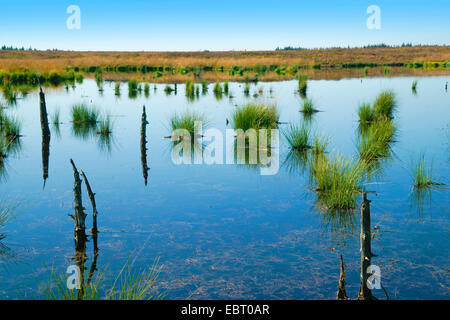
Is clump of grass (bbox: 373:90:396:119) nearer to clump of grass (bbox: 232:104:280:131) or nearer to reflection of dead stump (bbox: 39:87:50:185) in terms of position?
clump of grass (bbox: 232:104:280:131)

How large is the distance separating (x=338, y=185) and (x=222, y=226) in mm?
1758

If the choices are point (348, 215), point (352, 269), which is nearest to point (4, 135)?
point (348, 215)

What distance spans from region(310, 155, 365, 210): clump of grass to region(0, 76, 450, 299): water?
0.25 metres

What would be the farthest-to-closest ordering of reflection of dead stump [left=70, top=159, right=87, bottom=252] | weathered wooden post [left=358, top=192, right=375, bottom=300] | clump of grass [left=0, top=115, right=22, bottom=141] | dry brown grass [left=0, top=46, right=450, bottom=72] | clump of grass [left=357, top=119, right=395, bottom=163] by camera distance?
dry brown grass [left=0, top=46, right=450, bottom=72], clump of grass [left=0, top=115, right=22, bottom=141], clump of grass [left=357, top=119, right=395, bottom=163], reflection of dead stump [left=70, top=159, right=87, bottom=252], weathered wooden post [left=358, top=192, right=375, bottom=300]

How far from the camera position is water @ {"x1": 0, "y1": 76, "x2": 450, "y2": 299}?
463 cm

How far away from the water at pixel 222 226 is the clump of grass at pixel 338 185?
9.9 inches

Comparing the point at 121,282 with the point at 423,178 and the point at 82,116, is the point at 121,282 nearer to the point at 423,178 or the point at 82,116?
the point at 423,178

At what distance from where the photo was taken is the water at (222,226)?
4.63 meters

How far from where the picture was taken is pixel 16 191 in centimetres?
764

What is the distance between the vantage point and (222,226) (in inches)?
241

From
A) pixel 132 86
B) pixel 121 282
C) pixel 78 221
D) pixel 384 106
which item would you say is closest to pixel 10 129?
pixel 78 221

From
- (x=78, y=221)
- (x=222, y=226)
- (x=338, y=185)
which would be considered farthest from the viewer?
(x=338, y=185)

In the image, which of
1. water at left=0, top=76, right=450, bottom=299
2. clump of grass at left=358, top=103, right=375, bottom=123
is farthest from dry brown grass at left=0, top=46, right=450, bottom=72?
water at left=0, top=76, right=450, bottom=299

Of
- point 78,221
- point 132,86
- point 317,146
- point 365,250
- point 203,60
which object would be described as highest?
point 203,60
